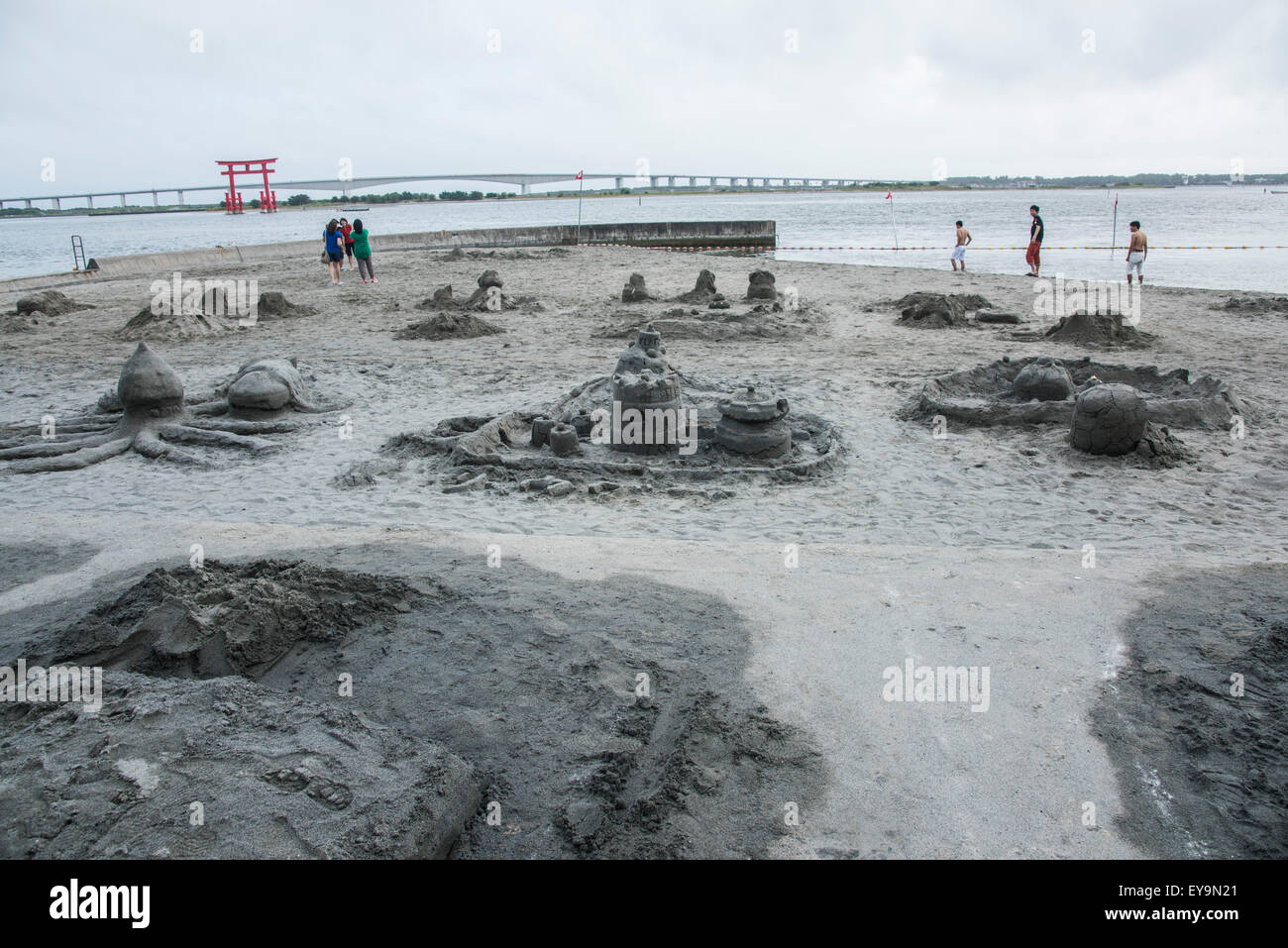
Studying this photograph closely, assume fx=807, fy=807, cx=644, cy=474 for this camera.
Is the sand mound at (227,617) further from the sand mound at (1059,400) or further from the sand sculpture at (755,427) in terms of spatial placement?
the sand mound at (1059,400)

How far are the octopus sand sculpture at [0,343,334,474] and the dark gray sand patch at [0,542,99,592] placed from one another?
2.16 m

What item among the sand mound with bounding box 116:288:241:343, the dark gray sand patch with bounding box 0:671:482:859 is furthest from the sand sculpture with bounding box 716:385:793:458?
the sand mound with bounding box 116:288:241:343

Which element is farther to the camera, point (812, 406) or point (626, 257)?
point (626, 257)

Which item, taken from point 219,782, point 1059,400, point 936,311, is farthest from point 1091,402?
point 219,782

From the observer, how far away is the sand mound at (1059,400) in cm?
821

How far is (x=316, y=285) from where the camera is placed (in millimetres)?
19656

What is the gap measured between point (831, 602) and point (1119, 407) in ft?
13.8

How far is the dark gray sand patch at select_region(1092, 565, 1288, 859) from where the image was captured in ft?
9.57

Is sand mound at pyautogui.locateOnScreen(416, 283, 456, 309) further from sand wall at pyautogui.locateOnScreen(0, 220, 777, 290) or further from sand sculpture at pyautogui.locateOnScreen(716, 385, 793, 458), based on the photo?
sand wall at pyautogui.locateOnScreen(0, 220, 777, 290)

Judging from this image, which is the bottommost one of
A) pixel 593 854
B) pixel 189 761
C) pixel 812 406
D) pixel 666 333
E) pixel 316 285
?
pixel 593 854

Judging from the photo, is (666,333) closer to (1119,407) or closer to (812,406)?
(812,406)

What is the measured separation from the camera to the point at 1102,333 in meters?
11.9

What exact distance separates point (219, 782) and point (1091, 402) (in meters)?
7.30
